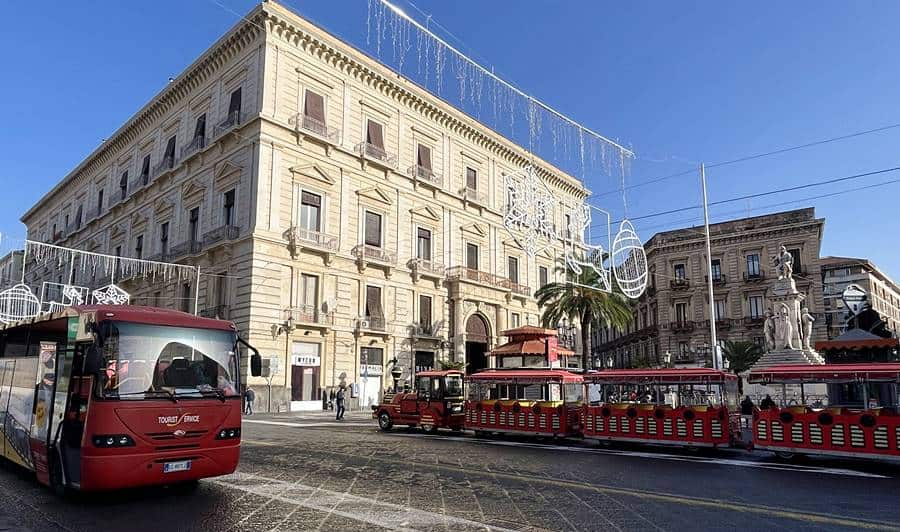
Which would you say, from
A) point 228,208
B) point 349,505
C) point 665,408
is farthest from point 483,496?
point 228,208

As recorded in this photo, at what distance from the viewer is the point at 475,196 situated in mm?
39844

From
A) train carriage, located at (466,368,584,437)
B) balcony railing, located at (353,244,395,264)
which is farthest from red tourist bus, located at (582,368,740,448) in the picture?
balcony railing, located at (353,244,395,264)

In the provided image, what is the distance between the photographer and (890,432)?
12.3 meters

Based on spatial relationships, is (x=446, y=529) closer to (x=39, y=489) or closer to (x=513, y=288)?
(x=39, y=489)

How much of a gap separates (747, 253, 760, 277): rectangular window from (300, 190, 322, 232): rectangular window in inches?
1599

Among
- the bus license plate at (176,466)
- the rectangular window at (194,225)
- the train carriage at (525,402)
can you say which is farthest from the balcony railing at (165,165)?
the bus license plate at (176,466)

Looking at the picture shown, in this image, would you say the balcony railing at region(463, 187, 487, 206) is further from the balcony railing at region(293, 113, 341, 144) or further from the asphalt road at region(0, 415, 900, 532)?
the asphalt road at region(0, 415, 900, 532)

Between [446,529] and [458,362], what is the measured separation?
28.4 m

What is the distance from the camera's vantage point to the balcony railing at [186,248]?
102 feet

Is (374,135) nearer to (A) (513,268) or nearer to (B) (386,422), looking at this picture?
(A) (513,268)

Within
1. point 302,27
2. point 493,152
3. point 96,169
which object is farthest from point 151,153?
point 493,152

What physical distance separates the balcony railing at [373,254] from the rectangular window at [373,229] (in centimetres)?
53

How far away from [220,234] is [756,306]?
45543mm

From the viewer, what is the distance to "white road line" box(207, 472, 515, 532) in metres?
6.86
